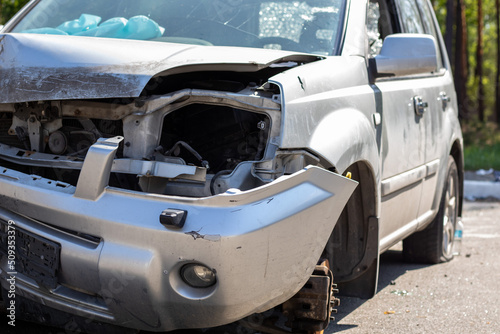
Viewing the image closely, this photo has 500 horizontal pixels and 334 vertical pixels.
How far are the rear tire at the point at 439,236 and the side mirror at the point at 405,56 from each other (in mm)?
1713

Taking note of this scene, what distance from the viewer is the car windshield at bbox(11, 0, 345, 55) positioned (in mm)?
3789

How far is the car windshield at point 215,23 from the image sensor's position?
3.79 meters

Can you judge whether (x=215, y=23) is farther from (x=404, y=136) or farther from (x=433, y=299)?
(x=433, y=299)

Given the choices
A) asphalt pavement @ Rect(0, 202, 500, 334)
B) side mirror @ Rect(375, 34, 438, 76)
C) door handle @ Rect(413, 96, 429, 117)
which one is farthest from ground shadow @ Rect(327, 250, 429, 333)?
side mirror @ Rect(375, 34, 438, 76)

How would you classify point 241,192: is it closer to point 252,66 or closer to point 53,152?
point 252,66

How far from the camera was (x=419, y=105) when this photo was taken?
439cm

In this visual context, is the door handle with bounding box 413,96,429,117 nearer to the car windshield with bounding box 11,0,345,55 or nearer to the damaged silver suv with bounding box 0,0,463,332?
the damaged silver suv with bounding box 0,0,463,332

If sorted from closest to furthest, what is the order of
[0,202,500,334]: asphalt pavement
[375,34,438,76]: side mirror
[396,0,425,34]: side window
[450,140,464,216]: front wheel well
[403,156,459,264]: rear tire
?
[375,34,438,76]: side mirror < [0,202,500,334]: asphalt pavement < [396,0,425,34]: side window < [403,156,459,264]: rear tire < [450,140,464,216]: front wheel well

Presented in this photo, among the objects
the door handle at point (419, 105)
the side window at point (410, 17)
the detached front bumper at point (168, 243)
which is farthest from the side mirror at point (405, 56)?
the detached front bumper at point (168, 243)

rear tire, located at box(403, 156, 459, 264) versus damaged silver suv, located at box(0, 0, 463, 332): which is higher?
damaged silver suv, located at box(0, 0, 463, 332)

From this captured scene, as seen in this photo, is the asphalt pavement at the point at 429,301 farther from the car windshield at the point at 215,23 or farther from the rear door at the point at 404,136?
the car windshield at the point at 215,23

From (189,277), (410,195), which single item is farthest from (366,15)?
(189,277)

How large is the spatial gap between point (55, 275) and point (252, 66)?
3.55 ft

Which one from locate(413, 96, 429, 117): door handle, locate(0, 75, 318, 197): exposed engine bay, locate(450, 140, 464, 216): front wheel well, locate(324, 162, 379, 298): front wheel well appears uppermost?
locate(0, 75, 318, 197): exposed engine bay
